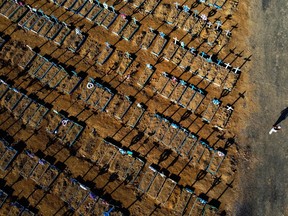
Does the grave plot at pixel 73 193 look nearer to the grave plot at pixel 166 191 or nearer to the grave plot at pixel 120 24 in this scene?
the grave plot at pixel 166 191

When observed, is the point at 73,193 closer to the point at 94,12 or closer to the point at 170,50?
the point at 170,50

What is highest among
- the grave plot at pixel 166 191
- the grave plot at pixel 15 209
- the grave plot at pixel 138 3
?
the grave plot at pixel 138 3

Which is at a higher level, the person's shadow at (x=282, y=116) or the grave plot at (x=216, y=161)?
the person's shadow at (x=282, y=116)

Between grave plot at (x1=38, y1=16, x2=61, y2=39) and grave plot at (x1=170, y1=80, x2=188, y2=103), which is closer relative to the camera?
grave plot at (x1=170, y1=80, x2=188, y2=103)

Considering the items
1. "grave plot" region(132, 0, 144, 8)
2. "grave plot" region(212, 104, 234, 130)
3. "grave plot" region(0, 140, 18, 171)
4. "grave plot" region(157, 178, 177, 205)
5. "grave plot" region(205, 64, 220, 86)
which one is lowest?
"grave plot" region(0, 140, 18, 171)

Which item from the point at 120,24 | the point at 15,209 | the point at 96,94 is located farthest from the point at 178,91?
the point at 15,209

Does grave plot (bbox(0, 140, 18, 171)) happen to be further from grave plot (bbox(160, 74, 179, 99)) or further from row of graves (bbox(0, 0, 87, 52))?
grave plot (bbox(160, 74, 179, 99))

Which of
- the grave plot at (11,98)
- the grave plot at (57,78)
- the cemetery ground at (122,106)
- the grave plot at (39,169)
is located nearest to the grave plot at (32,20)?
the cemetery ground at (122,106)

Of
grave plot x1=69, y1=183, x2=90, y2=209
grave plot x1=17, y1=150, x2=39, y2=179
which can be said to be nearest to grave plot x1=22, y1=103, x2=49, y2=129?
grave plot x1=17, y1=150, x2=39, y2=179
